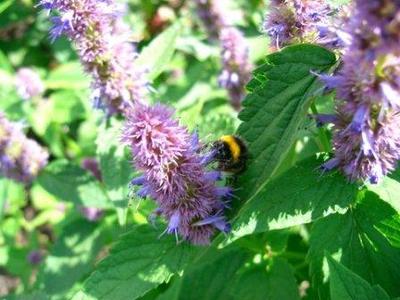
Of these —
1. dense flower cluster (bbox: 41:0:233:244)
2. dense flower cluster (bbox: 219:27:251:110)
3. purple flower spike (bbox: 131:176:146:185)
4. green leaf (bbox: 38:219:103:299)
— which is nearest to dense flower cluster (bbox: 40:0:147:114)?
dense flower cluster (bbox: 41:0:233:244)

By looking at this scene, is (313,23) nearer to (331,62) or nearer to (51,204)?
(331,62)

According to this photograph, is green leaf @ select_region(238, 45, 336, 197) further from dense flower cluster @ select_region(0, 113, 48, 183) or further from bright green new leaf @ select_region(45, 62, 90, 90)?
bright green new leaf @ select_region(45, 62, 90, 90)

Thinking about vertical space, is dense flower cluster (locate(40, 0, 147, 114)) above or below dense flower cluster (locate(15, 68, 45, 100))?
above

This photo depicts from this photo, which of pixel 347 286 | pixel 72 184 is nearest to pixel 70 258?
pixel 72 184

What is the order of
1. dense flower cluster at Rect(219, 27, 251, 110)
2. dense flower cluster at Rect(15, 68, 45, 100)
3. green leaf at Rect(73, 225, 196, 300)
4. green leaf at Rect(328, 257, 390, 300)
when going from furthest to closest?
dense flower cluster at Rect(15, 68, 45, 100)
dense flower cluster at Rect(219, 27, 251, 110)
green leaf at Rect(73, 225, 196, 300)
green leaf at Rect(328, 257, 390, 300)

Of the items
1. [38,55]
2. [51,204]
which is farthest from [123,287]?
[38,55]

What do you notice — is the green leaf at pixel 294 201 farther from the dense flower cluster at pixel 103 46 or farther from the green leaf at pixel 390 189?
the dense flower cluster at pixel 103 46

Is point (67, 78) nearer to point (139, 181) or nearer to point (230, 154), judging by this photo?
point (139, 181)
